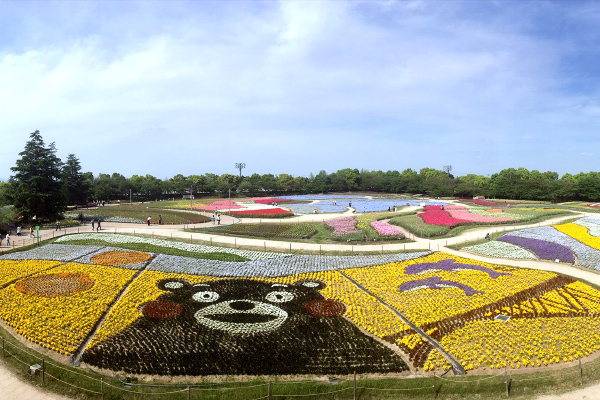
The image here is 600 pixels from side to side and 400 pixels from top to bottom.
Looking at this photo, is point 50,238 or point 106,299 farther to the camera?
point 50,238

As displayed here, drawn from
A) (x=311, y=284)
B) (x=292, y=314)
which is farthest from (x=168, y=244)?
(x=292, y=314)

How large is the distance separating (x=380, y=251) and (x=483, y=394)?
18844 mm

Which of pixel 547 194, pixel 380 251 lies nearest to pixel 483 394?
pixel 380 251

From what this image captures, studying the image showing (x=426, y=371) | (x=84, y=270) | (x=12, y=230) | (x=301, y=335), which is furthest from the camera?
(x=12, y=230)

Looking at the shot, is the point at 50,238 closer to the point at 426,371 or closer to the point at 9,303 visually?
the point at 9,303

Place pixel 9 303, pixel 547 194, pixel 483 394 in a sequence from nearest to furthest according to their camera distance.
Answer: pixel 483 394 < pixel 9 303 < pixel 547 194

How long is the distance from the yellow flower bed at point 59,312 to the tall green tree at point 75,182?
47.7 meters

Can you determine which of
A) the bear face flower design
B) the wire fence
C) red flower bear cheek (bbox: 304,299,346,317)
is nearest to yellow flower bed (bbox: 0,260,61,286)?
the bear face flower design

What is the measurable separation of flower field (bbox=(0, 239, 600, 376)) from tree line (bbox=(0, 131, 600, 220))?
1991cm

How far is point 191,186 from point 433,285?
260 feet

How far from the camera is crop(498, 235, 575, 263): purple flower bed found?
27.8 meters

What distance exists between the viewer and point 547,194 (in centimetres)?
8031

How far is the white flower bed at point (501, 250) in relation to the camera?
28750 mm

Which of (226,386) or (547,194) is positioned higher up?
(547,194)
